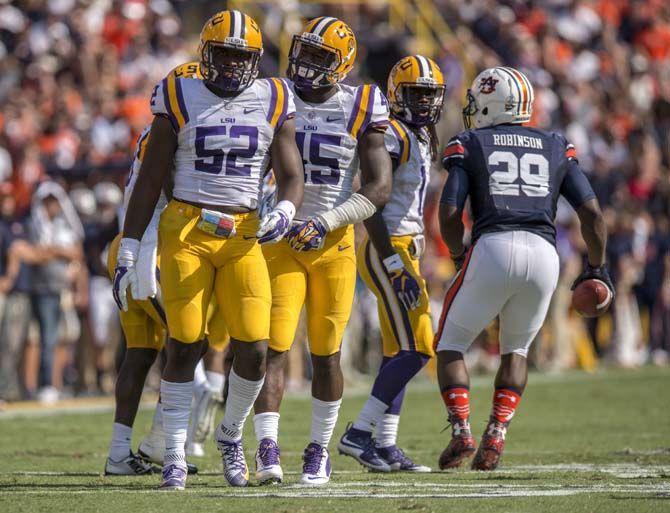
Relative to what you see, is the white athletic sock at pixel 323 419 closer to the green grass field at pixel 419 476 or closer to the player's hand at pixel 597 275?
the green grass field at pixel 419 476

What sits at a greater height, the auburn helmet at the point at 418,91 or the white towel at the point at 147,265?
the auburn helmet at the point at 418,91

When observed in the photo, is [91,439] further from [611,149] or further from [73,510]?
[611,149]

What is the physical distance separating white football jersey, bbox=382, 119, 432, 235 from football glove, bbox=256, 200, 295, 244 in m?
1.62

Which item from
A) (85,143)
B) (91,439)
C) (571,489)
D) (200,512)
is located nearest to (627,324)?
(85,143)

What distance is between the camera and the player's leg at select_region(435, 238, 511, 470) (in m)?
7.30

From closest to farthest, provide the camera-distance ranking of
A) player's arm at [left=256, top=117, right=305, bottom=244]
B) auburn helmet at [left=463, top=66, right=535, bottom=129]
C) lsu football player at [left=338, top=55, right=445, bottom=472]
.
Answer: player's arm at [left=256, top=117, right=305, bottom=244] → auburn helmet at [left=463, top=66, right=535, bottom=129] → lsu football player at [left=338, top=55, right=445, bottom=472]

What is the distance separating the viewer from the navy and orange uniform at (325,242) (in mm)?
6918

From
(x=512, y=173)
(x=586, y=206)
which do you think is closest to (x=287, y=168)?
(x=512, y=173)

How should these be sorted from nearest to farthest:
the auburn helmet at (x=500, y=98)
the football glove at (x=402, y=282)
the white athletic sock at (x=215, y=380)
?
the auburn helmet at (x=500, y=98) < the football glove at (x=402, y=282) < the white athletic sock at (x=215, y=380)

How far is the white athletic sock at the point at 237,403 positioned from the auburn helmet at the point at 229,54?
53.2 inches

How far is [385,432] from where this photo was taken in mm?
7918

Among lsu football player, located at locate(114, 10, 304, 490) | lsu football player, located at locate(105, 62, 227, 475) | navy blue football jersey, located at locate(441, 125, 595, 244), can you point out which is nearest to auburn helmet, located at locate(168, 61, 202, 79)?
lsu football player, located at locate(105, 62, 227, 475)

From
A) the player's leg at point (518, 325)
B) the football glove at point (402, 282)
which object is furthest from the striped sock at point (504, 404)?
the football glove at point (402, 282)

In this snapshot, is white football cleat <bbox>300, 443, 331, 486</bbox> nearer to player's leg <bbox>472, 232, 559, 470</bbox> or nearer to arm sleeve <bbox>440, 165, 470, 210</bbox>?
player's leg <bbox>472, 232, 559, 470</bbox>
